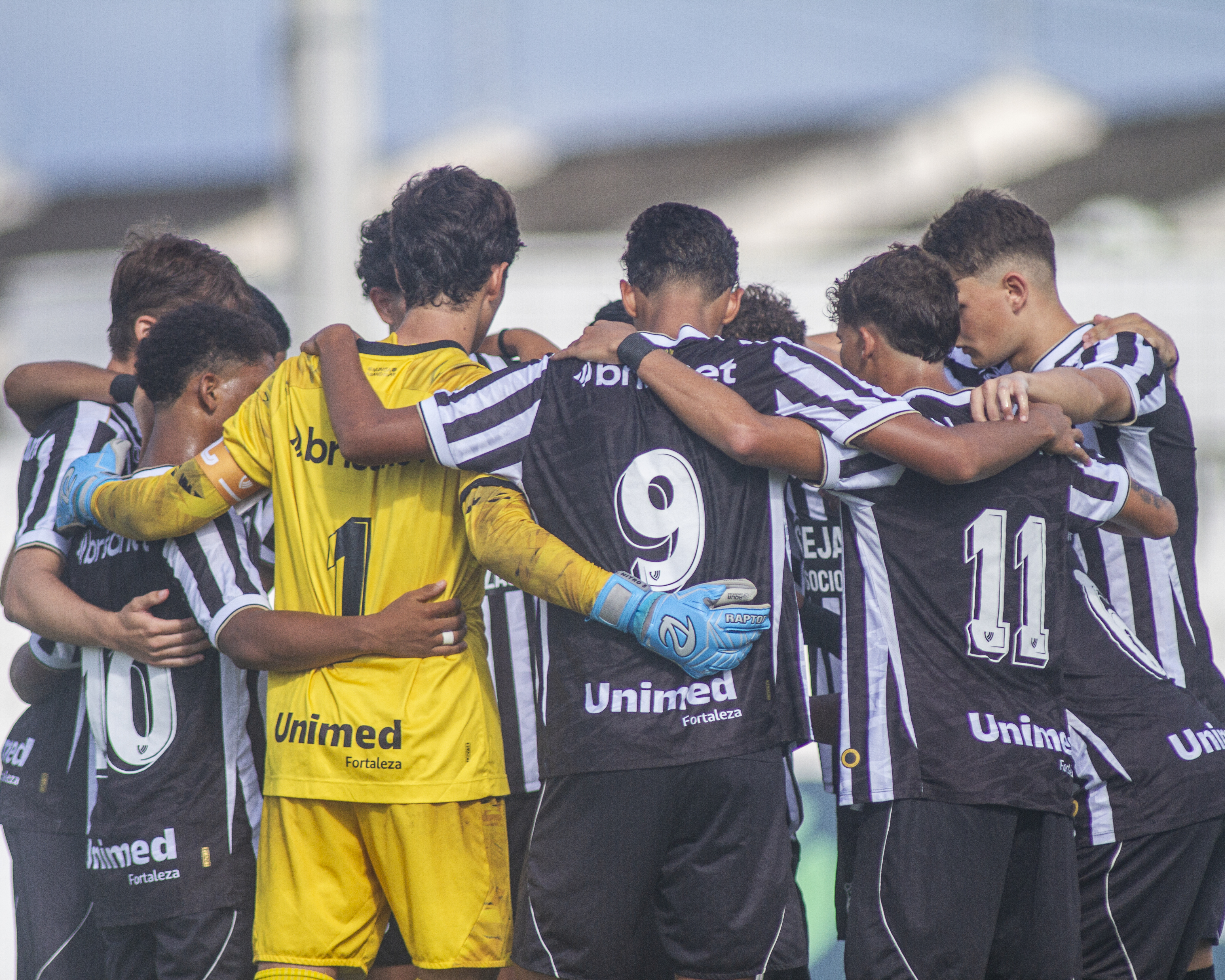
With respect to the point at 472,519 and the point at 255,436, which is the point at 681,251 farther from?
the point at 255,436

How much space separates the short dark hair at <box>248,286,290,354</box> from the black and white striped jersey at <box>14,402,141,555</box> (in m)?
0.54

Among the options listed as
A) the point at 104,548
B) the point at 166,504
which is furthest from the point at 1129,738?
the point at 104,548

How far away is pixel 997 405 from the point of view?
2.88 metres

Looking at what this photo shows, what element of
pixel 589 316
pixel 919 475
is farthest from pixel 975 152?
pixel 919 475

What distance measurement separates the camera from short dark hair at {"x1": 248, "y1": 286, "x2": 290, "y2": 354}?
12.8 ft

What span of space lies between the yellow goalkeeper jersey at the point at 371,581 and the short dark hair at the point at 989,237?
1440 millimetres

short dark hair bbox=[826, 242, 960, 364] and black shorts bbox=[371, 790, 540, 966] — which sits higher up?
short dark hair bbox=[826, 242, 960, 364]

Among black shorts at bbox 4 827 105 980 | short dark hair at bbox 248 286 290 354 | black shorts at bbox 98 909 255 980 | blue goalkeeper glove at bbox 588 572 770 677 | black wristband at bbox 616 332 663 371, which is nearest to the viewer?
blue goalkeeper glove at bbox 588 572 770 677

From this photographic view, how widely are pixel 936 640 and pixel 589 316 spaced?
587 centimetres

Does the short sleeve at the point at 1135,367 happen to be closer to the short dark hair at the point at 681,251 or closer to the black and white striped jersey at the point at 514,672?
the short dark hair at the point at 681,251

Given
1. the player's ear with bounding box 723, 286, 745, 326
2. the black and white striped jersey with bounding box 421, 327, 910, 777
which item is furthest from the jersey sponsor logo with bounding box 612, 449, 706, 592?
the player's ear with bounding box 723, 286, 745, 326

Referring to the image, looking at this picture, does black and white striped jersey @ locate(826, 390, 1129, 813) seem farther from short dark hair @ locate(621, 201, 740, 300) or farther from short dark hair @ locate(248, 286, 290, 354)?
→ short dark hair @ locate(248, 286, 290, 354)

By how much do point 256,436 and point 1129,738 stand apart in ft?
7.65

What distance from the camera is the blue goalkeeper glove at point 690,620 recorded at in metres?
2.66
